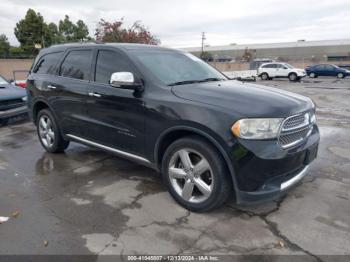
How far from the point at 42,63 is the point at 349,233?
5.35 metres

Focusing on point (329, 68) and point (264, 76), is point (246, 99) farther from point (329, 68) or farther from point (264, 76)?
point (329, 68)

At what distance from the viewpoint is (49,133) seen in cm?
555

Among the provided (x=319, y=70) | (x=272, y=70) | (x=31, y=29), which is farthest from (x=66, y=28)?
(x=319, y=70)

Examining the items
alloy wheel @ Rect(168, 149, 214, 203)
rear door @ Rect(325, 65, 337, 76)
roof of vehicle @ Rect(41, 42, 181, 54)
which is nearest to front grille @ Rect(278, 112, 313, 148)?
alloy wheel @ Rect(168, 149, 214, 203)

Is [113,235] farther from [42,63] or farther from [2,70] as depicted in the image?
[2,70]

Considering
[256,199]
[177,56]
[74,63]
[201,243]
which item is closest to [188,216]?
[201,243]

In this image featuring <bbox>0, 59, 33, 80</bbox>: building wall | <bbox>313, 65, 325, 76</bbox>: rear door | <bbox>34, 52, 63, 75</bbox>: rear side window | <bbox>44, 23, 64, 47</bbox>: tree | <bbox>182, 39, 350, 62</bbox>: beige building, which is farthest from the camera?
<bbox>182, 39, 350, 62</bbox>: beige building

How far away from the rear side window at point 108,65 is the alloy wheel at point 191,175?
1.36 meters

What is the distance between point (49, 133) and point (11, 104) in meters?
3.09

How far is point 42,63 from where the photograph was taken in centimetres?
565

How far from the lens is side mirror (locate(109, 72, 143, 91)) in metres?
3.62

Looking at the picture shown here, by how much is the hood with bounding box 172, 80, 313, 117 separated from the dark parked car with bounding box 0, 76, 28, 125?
5.77 meters

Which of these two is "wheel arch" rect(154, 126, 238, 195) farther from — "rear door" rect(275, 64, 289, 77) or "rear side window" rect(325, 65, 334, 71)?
"rear side window" rect(325, 65, 334, 71)

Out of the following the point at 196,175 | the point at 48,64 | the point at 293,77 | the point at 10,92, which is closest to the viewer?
the point at 196,175
